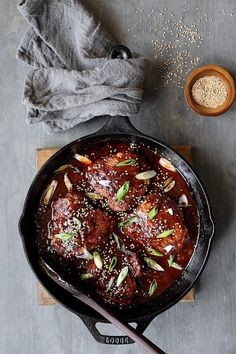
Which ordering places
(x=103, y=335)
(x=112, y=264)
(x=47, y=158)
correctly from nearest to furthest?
(x=103, y=335) → (x=112, y=264) → (x=47, y=158)

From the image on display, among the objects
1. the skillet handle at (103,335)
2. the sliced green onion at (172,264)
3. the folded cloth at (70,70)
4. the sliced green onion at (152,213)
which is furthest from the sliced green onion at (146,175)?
the skillet handle at (103,335)

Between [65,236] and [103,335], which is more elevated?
[65,236]

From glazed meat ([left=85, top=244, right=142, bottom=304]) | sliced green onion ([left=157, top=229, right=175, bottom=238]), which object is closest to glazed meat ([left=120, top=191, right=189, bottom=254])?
sliced green onion ([left=157, top=229, right=175, bottom=238])

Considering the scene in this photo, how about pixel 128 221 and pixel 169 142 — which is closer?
pixel 128 221

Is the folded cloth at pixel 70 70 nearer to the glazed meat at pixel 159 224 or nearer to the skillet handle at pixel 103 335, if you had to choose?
the glazed meat at pixel 159 224

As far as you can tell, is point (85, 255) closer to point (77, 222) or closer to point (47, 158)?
point (77, 222)

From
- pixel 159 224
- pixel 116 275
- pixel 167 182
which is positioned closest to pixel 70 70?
pixel 167 182

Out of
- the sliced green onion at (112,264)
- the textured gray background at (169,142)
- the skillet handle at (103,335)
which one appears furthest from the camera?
the textured gray background at (169,142)

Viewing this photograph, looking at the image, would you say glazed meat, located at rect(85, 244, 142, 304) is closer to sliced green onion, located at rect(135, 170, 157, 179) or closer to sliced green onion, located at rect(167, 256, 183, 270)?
sliced green onion, located at rect(167, 256, 183, 270)
